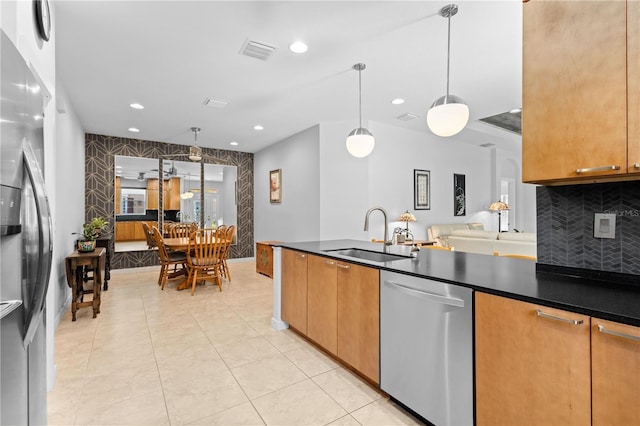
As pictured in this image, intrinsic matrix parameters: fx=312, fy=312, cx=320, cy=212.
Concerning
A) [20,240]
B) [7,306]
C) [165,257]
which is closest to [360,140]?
[20,240]

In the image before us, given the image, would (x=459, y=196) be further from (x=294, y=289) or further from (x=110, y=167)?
(x=110, y=167)

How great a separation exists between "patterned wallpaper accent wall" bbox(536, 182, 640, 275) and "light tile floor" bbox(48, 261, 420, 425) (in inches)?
50.2

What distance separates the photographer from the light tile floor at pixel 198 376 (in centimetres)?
184

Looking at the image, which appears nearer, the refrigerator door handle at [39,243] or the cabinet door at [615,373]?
the cabinet door at [615,373]

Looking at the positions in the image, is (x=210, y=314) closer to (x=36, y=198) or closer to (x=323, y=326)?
(x=323, y=326)

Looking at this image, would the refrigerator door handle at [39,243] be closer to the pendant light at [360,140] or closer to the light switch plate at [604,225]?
the light switch plate at [604,225]

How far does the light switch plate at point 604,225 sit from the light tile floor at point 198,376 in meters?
1.42

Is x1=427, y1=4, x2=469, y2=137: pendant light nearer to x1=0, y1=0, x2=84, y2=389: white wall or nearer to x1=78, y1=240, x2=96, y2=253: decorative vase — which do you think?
x1=0, y1=0, x2=84, y2=389: white wall

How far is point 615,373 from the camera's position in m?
1.03

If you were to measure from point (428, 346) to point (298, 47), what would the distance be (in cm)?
265

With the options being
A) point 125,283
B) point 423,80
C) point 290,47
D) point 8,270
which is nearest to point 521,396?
point 8,270

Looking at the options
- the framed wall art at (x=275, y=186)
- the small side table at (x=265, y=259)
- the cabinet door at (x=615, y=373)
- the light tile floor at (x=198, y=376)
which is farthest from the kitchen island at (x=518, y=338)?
the framed wall art at (x=275, y=186)

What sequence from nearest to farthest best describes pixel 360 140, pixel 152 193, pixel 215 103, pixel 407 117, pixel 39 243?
pixel 39 243 → pixel 360 140 → pixel 215 103 → pixel 407 117 → pixel 152 193

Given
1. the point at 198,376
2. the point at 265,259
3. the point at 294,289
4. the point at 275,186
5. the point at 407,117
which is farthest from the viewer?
the point at 275,186
